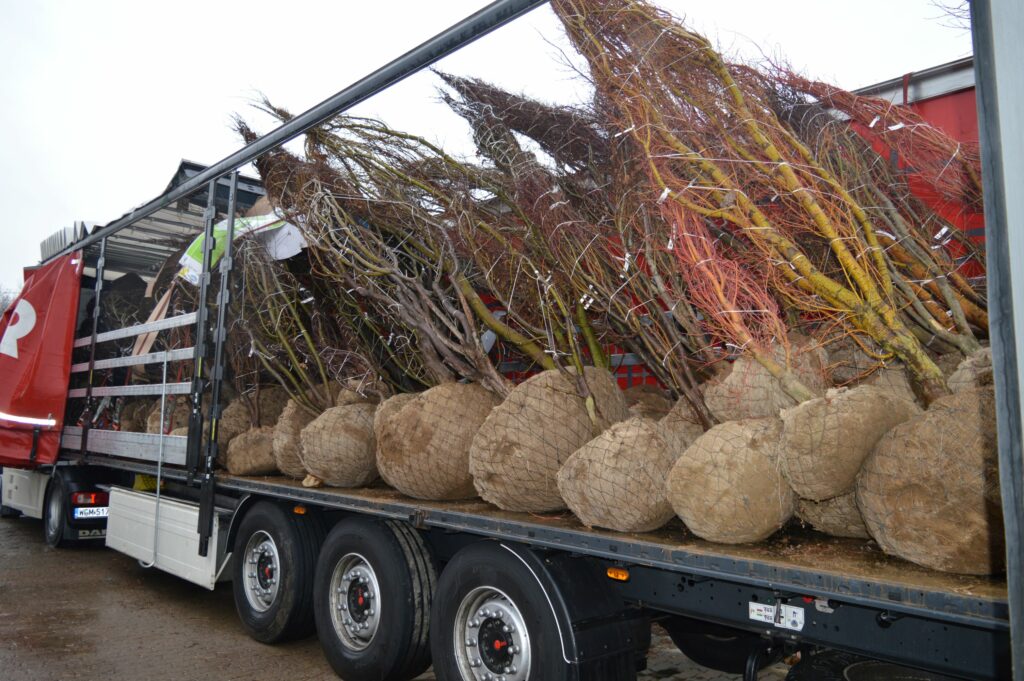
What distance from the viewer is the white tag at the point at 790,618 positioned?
2760 millimetres

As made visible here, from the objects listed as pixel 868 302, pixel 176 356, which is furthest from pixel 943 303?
pixel 176 356

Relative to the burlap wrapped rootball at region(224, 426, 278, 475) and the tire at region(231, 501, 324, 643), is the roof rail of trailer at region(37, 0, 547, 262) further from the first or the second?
the tire at region(231, 501, 324, 643)

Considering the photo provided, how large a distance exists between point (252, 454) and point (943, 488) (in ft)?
16.2

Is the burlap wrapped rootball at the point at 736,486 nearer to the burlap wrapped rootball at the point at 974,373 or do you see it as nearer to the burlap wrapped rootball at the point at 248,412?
the burlap wrapped rootball at the point at 974,373

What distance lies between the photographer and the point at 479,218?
488cm

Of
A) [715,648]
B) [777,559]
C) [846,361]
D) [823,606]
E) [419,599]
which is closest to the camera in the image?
[823,606]


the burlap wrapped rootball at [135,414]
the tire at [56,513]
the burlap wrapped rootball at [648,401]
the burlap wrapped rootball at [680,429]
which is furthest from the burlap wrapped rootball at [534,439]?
the tire at [56,513]

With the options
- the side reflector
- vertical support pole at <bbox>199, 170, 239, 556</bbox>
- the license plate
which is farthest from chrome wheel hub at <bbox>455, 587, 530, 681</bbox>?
the license plate

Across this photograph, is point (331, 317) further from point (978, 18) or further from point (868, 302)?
point (978, 18)

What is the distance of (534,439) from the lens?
3.81 metres

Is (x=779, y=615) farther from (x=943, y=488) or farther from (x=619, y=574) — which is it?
(x=619, y=574)

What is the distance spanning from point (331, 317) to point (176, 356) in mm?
1328

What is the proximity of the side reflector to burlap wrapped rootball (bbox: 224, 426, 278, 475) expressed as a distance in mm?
3339

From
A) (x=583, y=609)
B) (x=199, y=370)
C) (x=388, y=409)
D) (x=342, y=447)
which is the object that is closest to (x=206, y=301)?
(x=199, y=370)
